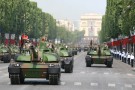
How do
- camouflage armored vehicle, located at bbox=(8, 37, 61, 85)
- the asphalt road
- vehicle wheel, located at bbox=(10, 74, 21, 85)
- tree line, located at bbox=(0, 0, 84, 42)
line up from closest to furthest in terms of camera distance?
the asphalt road → camouflage armored vehicle, located at bbox=(8, 37, 61, 85) → vehicle wheel, located at bbox=(10, 74, 21, 85) → tree line, located at bbox=(0, 0, 84, 42)

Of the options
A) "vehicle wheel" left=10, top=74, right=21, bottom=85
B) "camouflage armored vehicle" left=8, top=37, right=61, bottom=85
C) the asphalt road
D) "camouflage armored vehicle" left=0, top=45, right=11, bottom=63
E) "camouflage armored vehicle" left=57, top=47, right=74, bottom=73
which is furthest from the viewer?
"camouflage armored vehicle" left=0, top=45, right=11, bottom=63

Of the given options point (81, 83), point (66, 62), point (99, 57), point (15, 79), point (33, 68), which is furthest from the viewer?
point (99, 57)

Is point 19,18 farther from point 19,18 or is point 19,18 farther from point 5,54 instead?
point 5,54

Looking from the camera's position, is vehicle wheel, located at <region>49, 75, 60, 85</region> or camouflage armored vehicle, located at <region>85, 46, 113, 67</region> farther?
camouflage armored vehicle, located at <region>85, 46, 113, 67</region>

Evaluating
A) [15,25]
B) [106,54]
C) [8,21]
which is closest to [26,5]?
[15,25]

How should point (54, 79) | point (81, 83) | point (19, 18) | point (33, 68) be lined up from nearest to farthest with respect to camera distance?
point (33, 68)
point (54, 79)
point (81, 83)
point (19, 18)

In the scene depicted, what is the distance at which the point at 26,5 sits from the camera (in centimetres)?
13038

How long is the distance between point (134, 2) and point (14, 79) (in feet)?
82.6

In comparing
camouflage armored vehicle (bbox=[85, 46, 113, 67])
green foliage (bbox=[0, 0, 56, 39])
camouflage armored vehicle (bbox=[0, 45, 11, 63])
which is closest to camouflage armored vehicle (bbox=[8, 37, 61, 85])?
camouflage armored vehicle (bbox=[85, 46, 113, 67])

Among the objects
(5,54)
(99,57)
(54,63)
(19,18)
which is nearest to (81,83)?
(54,63)

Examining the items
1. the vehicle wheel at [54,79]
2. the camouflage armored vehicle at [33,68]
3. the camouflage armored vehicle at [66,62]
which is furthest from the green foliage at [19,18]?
the vehicle wheel at [54,79]

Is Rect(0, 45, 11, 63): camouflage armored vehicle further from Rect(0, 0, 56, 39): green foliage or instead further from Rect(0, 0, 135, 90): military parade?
Rect(0, 0, 56, 39): green foliage

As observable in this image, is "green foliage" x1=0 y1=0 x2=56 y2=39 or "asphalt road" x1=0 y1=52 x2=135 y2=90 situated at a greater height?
"green foliage" x1=0 y1=0 x2=56 y2=39

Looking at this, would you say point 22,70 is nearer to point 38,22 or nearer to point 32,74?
point 32,74
